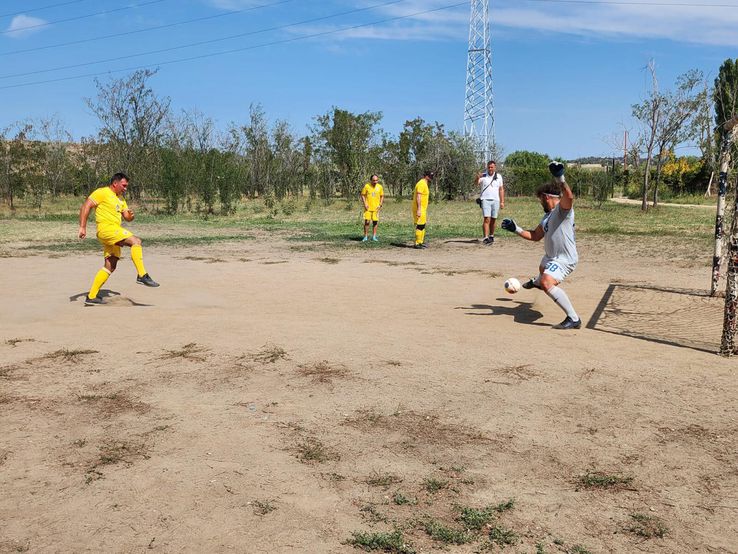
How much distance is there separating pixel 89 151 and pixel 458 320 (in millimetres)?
38902

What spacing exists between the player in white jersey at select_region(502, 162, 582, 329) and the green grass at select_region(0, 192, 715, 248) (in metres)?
9.70

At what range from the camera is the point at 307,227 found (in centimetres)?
2475

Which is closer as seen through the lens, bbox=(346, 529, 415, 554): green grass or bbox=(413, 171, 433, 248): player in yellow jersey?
bbox=(346, 529, 415, 554): green grass

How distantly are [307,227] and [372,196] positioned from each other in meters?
6.44

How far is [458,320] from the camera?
28.3 feet

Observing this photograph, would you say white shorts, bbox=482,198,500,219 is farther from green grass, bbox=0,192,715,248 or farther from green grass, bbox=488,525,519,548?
green grass, bbox=488,525,519,548

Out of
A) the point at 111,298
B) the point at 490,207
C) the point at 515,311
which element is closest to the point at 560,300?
the point at 515,311

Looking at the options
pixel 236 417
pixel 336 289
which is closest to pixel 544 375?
pixel 236 417

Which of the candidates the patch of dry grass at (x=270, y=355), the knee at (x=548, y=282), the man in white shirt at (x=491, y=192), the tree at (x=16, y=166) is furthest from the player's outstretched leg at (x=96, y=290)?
the tree at (x=16, y=166)

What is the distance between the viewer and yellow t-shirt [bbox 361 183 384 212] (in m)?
18.7

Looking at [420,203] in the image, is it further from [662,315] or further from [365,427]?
[365,427]

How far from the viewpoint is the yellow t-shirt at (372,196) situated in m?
18.7

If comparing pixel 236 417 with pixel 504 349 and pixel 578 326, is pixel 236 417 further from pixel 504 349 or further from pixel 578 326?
pixel 578 326

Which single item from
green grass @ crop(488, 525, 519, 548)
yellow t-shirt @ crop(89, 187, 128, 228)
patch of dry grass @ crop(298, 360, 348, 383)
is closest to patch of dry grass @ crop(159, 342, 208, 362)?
patch of dry grass @ crop(298, 360, 348, 383)
